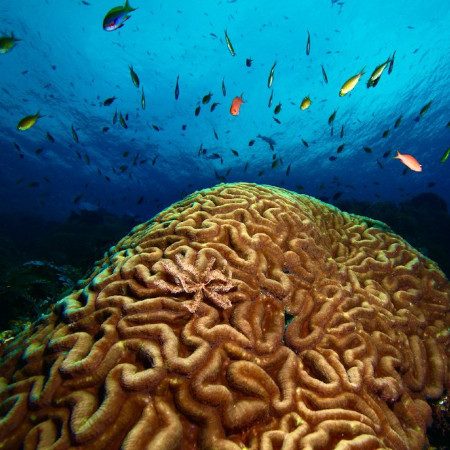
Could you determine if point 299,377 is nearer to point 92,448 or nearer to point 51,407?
point 92,448

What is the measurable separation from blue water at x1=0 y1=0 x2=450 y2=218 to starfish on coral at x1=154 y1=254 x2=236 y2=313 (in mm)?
14757

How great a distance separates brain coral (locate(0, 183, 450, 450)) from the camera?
218 centimetres

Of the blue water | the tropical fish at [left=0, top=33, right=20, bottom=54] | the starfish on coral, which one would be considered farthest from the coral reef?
the tropical fish at [left=0, top=33, right=20, bottom=54]

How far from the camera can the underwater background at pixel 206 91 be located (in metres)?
22.1

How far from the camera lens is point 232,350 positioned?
8.55 feet

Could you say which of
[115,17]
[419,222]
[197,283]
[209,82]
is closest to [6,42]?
[115,17]

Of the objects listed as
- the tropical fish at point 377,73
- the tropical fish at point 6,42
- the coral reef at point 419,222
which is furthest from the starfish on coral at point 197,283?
the coral reef at point 419,222

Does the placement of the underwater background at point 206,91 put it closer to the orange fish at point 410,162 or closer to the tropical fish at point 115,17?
the orange fish at point 410,162

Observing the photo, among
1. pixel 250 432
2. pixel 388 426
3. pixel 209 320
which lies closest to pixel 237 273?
pixel 209 320

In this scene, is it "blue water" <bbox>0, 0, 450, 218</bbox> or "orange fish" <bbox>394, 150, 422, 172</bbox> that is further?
"blue water" <bbox>0, 0, 450, 218</bbox>

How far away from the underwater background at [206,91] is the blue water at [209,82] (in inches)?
4.9

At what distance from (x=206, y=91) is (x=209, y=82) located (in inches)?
46.3

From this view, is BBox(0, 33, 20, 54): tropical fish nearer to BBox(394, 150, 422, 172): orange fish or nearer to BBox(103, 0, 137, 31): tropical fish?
BBox(103, 0, 137, 31): tropical fish

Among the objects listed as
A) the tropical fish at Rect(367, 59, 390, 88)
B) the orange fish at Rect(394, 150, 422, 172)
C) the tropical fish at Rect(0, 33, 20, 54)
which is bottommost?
the orange fish at Rect(394, 150, 422, 172)
